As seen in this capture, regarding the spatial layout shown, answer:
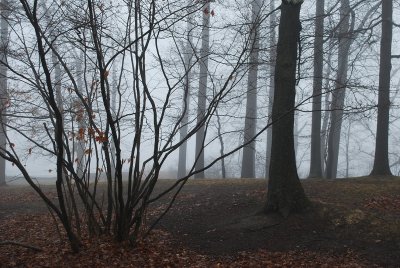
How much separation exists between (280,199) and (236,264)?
2.00 metres

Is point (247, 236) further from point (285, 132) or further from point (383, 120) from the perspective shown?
point (383, 120)

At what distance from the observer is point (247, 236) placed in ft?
24.8

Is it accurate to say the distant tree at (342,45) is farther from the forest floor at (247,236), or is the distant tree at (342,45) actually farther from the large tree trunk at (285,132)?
the forest floor at (247,236)

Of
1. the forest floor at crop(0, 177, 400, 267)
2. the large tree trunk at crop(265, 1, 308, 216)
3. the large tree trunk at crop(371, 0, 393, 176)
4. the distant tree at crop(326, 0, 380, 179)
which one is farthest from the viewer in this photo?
the distant tree at crop(326, 0, 380, 179)

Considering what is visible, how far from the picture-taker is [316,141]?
13820 mm

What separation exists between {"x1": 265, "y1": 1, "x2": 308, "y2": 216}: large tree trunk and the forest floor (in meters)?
0.27

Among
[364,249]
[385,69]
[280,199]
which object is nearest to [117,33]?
[280,199]

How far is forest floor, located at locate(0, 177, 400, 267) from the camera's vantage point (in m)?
6.41

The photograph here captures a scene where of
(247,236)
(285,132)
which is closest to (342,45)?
(285,132)

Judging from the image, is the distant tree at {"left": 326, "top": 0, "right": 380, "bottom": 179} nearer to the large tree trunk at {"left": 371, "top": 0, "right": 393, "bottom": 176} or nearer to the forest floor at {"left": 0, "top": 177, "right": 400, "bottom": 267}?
the large tree trunk at {"left": 371, "top": 0, "right": 393, "bottom": 176}

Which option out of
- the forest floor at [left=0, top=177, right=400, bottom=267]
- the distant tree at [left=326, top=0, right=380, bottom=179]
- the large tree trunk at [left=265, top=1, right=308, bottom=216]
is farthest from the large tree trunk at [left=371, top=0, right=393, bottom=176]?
the large tree trunk at [left=265, top=1, right=308, bottom=216]

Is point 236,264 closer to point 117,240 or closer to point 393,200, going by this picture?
point 117,240

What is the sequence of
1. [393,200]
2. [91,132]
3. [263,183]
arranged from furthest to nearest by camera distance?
1. [263,183]
2. [393,200]
3. [91,132]

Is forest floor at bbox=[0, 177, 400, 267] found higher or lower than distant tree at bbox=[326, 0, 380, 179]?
lower
